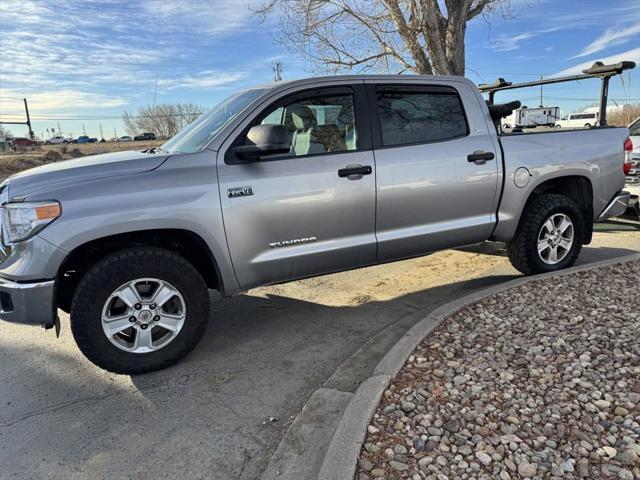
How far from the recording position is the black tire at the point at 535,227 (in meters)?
4.80

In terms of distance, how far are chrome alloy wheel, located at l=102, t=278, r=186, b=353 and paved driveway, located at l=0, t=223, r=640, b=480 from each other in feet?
0.86

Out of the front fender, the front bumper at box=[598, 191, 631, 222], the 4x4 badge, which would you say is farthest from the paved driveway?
the front bumper at box=[598, 191, 631, 222]

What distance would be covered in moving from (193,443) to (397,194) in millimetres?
2412

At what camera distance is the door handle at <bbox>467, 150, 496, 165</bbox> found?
4.35m

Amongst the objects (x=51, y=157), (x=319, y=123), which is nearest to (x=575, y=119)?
(x=51, y=157)

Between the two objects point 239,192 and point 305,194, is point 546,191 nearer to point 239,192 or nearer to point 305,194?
point 305,194

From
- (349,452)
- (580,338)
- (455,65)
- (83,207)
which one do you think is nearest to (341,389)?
(349,452)

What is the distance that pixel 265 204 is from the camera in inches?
141

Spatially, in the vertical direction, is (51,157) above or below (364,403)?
above

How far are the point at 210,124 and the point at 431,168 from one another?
1.87 metres

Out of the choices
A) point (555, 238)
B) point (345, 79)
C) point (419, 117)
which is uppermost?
point (345, 79)

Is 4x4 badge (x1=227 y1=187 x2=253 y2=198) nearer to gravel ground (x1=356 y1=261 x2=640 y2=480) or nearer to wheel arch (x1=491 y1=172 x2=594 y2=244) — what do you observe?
gravel ground (x1=356 y1=261 x2=640 y2=480)

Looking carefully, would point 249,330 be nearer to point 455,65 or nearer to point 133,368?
point 133,368

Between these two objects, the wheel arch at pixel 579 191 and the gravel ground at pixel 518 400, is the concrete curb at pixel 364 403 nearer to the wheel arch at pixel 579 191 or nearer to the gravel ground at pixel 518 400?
the gravel ground at pixel 518 400
